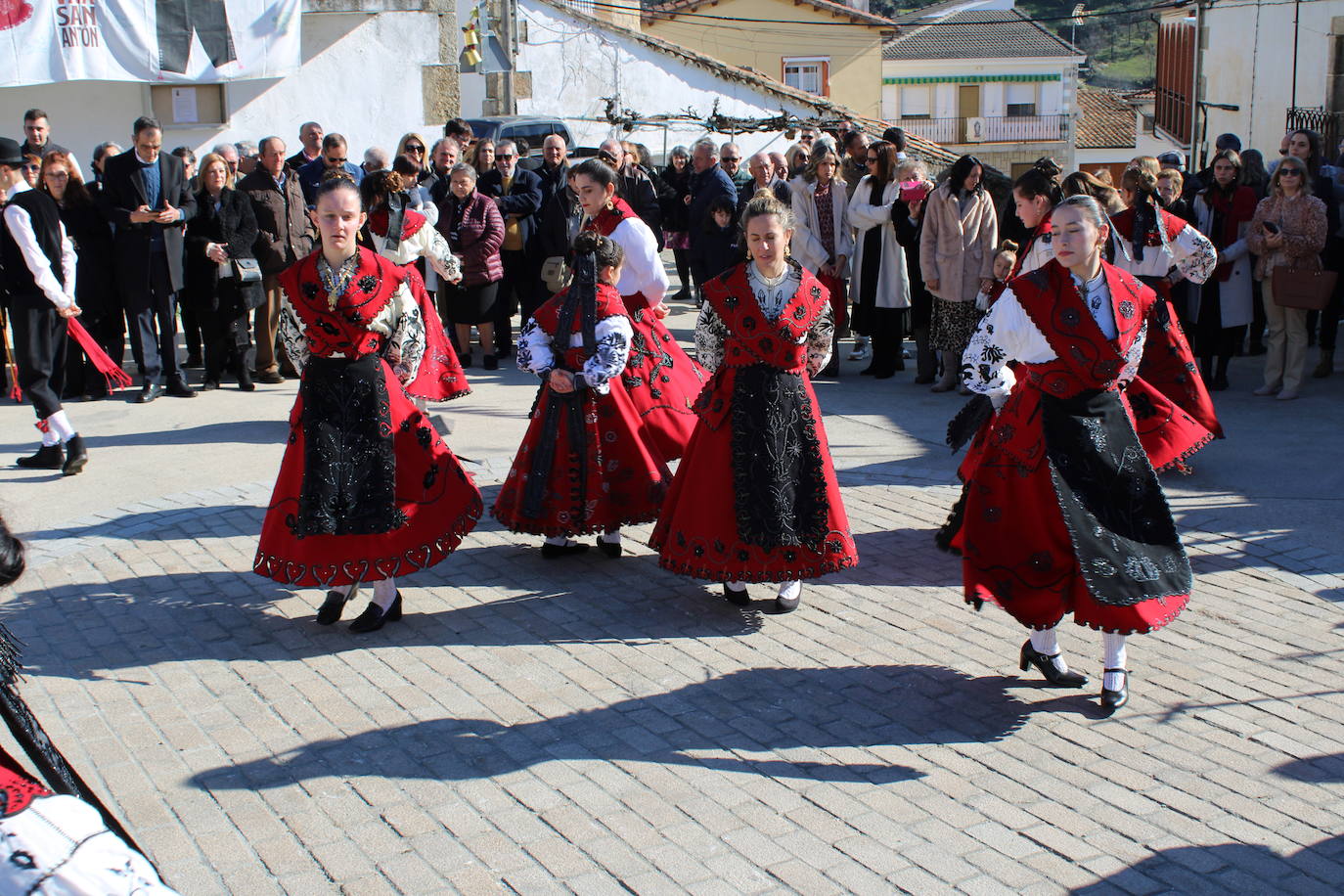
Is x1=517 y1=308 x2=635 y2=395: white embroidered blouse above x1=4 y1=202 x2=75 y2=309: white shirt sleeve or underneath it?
underneath

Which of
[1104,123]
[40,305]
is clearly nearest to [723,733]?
[40,305]

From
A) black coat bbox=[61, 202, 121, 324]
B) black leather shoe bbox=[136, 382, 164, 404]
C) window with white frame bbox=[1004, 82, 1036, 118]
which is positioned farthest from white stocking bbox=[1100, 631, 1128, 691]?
window with white frame bbox=[1004, 82, 1036, 118]

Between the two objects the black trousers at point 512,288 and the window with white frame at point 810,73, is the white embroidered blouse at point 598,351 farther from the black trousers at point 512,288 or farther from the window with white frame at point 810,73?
the window with white frame at point 810,73

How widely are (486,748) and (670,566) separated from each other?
4.60 ft

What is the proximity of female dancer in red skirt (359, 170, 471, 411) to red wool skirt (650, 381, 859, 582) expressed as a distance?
152 centimetres

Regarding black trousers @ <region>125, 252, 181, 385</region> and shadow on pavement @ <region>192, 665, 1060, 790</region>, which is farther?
black trousers @ <region>125, 252, 181, 385</region>

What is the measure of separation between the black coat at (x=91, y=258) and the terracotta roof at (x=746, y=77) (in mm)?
19402

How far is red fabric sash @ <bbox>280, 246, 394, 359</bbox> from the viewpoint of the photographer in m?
5.44

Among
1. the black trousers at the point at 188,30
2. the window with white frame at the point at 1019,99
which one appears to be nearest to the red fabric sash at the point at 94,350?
the black trousers at the point at 188,30

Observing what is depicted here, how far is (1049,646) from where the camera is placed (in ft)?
16.5

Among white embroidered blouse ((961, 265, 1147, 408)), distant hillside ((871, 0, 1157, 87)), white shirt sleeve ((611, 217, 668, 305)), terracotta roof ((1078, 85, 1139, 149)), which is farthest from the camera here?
distant hillside ((871, 0, 1157, 87))

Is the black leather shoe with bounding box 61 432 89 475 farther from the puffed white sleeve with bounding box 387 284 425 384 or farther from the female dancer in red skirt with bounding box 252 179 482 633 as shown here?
the puffed white sleeve with bounding box 387 284 425 384

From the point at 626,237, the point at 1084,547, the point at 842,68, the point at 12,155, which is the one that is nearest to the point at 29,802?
the point at 1084,547

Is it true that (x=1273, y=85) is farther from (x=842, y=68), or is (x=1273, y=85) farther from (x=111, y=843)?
(x=842, y=68)
